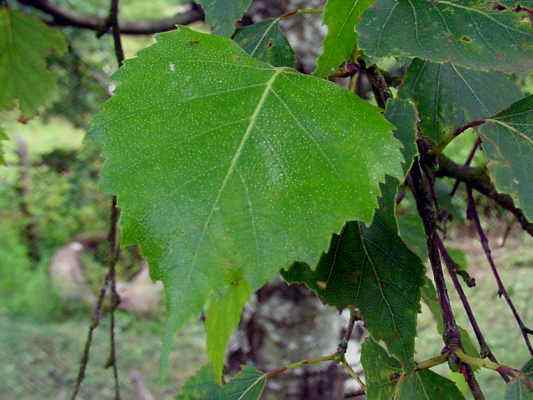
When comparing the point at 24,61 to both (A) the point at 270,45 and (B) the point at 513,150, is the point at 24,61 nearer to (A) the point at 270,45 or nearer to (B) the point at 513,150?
(A) the point at 270,45

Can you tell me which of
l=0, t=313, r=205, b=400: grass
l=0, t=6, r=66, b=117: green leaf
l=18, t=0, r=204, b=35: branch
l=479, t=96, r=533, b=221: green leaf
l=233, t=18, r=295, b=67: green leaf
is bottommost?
l=0, t=313, r=205, b=400: grass

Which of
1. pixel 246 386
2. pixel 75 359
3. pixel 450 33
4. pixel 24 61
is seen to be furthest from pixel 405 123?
pixel 75 359

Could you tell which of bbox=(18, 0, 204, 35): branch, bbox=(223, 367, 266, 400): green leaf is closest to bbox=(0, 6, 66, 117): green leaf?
bbox=(18, 0, 204, 35): branch

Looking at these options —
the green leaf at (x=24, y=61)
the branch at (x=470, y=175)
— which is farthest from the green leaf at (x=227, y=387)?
the green leaf at (x=24, y=61)

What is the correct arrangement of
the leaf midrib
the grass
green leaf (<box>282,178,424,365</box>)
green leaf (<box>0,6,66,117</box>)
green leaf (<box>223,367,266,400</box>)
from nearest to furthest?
the leaf midrib < green leaf (<box>282,178,424,365</box>) < green leaf (<box>223,367,266,400</box>) < green leaf (<box>0,6,66,117</box>) < the grass

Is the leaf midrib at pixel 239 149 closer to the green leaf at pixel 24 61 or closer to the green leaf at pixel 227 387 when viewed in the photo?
the green leaf at pixel 227 387

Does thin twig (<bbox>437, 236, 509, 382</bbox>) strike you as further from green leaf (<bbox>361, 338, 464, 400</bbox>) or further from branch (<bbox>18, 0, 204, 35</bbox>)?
branch (<bbox>18, 0, 204, 35</bbox>)

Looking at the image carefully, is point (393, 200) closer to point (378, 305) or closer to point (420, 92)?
point (378, 305)
